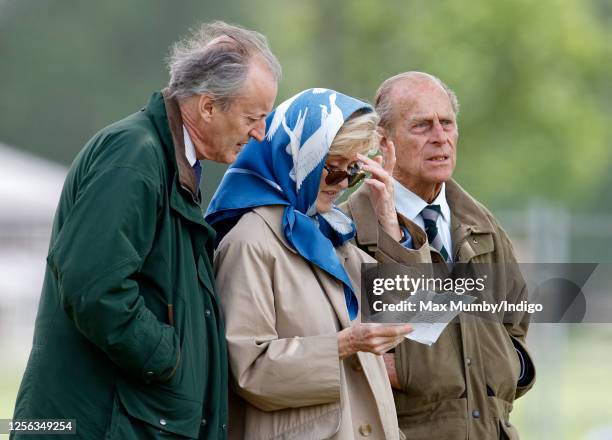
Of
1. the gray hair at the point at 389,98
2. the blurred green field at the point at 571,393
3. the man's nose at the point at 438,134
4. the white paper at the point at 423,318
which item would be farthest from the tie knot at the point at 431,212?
the blurred green field at the point at 571,393

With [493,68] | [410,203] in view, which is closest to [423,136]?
[410,203]

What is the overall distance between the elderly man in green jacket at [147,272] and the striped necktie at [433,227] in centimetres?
113

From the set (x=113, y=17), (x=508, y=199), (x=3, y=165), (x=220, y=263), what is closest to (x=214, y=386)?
(x=220, y=263)

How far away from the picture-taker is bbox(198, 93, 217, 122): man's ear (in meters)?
3.40

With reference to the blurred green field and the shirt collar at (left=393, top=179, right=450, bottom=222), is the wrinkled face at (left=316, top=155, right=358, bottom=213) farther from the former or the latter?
the blurred green field

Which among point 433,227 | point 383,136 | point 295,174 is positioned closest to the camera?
point 295,174

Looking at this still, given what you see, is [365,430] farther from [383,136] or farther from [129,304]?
[383,136]

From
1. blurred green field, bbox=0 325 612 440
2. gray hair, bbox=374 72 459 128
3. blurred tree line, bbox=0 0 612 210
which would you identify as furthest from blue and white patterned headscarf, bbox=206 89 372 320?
blurred tree line, bbox=0 0 612 210

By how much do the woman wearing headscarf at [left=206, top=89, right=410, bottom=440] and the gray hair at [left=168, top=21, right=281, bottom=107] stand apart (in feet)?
1.01

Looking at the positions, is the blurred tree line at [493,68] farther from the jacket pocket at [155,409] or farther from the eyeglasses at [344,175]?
the jacket pocket at [155,409]

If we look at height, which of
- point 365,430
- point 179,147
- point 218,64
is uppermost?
point 218,64

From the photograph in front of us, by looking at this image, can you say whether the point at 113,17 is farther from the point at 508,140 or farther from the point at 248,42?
the point at 248,42

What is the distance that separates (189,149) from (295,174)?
1.35 feet

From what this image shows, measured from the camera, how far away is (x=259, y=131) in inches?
137
